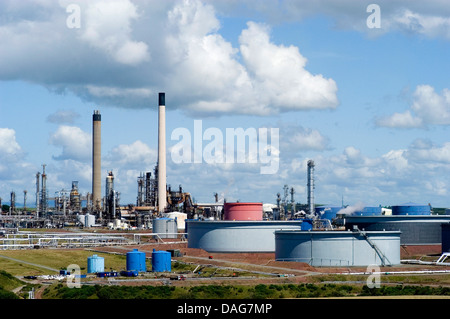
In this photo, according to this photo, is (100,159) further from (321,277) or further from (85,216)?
(321,277)

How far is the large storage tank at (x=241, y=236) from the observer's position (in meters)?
91.6

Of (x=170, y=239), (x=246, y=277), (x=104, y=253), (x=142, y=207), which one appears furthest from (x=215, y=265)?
(x=142, y=207)

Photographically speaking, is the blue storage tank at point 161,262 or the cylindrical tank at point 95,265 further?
the blue storage tank at point 161,262

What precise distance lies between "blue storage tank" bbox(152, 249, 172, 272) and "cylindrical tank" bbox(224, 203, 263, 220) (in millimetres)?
26567

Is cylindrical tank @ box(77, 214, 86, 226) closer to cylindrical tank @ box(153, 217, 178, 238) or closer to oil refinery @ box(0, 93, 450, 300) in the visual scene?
oil refinery @ box(0, 93, 450, 300)

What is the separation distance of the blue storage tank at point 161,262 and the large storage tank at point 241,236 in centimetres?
1998

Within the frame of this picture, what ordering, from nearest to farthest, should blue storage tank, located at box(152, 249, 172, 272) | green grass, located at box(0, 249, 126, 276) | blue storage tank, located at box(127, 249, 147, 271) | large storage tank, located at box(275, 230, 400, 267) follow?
blue storage tank, located at box(127, 249, 147, 271) → blue storage tank, located at box(152, 249, 172, 272) → green grass, located at box(0, 249, 126, 276) → large storage tank, located at box(275, 230, 400, 267)

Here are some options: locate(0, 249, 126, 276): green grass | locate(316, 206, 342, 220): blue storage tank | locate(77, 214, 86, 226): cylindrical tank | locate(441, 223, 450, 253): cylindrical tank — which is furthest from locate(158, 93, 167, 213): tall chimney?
locate(441, 223, 450, 253): cylindrical tank

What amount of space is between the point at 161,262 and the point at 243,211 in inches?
1093

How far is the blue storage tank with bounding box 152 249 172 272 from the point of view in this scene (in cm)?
7230

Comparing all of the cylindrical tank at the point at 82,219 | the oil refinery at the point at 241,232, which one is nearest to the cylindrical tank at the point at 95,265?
the oil refinery at the point at 241,232

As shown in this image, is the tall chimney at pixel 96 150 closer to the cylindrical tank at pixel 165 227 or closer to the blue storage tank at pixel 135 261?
the cylindrical tank at pixel 165 227

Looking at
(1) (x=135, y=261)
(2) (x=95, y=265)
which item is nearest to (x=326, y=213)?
(1) (x=135, y=261)

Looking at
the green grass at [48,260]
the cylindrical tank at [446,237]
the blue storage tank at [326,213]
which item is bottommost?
the green grass at [48,260]
